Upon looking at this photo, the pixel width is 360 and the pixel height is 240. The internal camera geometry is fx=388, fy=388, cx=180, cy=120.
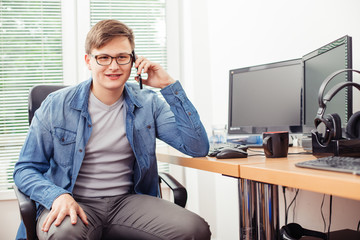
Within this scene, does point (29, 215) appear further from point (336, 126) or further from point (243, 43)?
point (243, 43)

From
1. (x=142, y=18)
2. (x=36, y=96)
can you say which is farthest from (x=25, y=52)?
(x=36, y=96)

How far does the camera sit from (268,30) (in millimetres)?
2213

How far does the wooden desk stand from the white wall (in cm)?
41

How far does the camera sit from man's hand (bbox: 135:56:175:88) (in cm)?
168

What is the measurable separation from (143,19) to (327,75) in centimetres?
199

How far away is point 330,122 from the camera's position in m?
1.15

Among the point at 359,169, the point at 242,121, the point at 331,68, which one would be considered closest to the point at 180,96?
the point at 242,121

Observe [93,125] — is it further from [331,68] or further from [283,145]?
[331,68]

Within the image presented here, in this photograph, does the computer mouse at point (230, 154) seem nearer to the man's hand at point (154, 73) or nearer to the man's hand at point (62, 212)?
the man's hand at point (154, 73)

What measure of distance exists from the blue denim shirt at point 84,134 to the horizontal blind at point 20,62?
1385 millimetres

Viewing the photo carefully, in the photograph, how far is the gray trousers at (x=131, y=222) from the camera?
1233 mm

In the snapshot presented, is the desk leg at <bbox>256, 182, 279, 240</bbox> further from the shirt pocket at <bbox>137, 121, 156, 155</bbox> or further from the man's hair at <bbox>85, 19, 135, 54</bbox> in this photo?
the man's hair at <bbox>85, 19, 135, 54</bbox>

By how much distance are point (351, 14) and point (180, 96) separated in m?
0.77

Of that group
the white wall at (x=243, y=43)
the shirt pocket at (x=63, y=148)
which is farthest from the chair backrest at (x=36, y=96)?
the white wall at (x=243, y=43)
